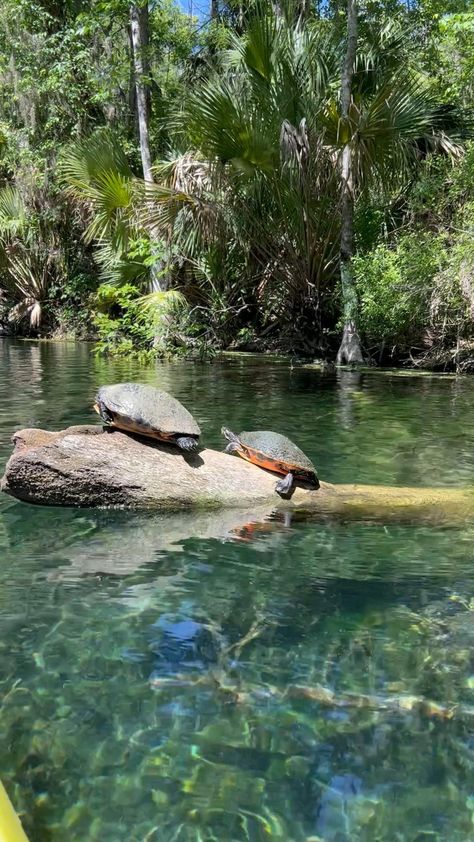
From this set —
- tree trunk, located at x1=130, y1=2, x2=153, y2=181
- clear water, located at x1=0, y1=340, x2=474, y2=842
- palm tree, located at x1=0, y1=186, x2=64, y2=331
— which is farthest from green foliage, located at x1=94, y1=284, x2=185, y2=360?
clear water, located at x1=0, y1=340, x2=474, y2=842

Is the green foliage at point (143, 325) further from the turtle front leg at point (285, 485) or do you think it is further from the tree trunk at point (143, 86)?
the turtle front leg at point (285, 485)

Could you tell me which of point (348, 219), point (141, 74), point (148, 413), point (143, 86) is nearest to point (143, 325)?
point (348, 219)

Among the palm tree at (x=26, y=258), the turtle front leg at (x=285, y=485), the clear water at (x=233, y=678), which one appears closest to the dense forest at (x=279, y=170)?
the palm tree at (x=26, y=258)

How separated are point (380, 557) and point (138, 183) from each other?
13135mm

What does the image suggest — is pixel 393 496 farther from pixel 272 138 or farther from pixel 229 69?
pixel 229 69

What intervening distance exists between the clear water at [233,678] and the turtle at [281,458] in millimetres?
425

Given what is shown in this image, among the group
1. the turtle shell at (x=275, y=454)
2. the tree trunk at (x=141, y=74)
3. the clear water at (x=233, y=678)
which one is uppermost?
the tree trunk at (x=141, y=74)

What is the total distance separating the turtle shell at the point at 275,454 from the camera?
15.8 feet

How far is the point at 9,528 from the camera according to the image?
4492mm

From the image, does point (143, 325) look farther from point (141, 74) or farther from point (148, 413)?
point (148, 413)

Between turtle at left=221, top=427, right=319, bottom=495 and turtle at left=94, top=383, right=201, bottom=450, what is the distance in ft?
1.48

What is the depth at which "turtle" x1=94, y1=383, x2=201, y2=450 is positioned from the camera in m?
4.86

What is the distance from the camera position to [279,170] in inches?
540

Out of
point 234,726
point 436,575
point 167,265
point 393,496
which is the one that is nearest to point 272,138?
point 167,265
